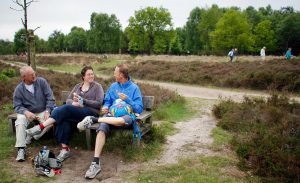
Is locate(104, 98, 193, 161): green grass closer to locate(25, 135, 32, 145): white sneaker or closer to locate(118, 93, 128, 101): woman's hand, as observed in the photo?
locate(118, 93, 128, 101): woman's hand

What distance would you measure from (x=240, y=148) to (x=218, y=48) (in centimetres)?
5107

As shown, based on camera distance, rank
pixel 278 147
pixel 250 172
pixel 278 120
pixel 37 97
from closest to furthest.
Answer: pixel 250 172 → pixel 278 147 → pixel 37 97 → pixel 278 120

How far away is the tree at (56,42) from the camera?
99.5 m

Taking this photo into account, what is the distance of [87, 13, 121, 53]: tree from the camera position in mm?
72312

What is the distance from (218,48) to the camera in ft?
181

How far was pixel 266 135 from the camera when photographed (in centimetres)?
605

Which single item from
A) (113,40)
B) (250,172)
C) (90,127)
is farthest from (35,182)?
(113,40)

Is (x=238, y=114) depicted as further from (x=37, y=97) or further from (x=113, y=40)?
(x=113, y=40)

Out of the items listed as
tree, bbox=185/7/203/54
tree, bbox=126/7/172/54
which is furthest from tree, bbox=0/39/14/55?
tree, bbox=185/7/203/54

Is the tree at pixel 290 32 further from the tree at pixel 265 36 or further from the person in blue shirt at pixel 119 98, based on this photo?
the person in blue shirt at pixel 119 98

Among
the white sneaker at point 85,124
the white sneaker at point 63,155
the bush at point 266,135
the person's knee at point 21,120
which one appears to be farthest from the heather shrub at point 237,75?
the person's knee at point 21,120

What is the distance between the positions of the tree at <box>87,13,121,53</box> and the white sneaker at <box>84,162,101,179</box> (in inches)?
2738

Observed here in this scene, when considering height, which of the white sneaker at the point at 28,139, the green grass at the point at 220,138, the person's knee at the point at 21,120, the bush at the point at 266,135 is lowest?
the green grass at the point at 220,138

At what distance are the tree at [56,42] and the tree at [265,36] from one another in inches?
2370
